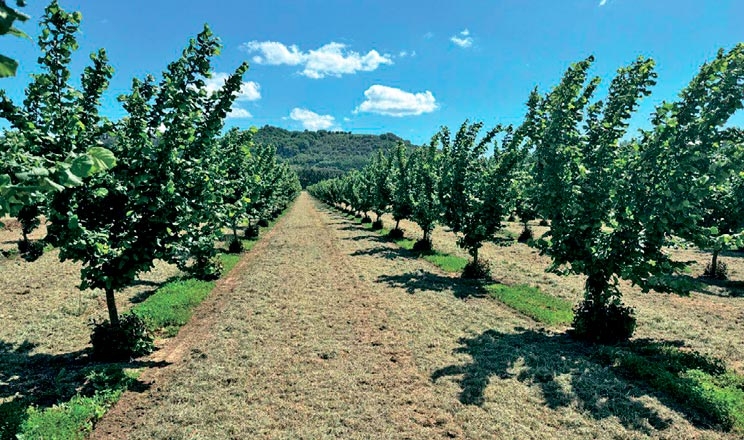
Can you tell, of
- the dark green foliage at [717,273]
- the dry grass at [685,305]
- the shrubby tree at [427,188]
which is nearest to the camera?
the dry grass at [685,305]

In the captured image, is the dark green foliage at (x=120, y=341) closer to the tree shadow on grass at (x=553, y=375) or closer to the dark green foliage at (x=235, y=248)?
the tree shadow on grass at (x=553, y=375)

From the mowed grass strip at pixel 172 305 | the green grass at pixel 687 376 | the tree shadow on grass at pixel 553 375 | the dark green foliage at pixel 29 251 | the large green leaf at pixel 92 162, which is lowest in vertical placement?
the dark green foliage at pixel 29 251

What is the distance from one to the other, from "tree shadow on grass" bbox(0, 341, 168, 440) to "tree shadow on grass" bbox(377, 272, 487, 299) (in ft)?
35.1

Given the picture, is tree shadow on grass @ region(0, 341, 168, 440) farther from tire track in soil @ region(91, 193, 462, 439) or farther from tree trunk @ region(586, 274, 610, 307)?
tree trunk @ region(586, 274, 610, 307)

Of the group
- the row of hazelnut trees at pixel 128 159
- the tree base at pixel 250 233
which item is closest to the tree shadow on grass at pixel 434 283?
the row of hazelnut trees at pixel 128 159

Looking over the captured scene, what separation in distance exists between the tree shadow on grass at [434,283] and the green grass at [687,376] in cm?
681

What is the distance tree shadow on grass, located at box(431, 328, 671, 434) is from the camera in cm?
818

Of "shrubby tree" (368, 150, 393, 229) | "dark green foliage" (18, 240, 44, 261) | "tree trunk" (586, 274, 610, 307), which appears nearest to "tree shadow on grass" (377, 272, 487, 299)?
"tree trunk" (586, 274, 610, 307)

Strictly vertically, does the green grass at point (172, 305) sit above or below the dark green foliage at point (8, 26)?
below

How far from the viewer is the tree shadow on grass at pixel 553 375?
8180 mm

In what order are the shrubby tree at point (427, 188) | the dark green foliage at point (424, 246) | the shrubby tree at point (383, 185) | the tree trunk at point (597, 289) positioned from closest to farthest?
the tree trunk at point (597, 289), the shrubby tree at point (427, 188), the dark green foliage at point (424, 246), the shrubby tree at point (383, 185)

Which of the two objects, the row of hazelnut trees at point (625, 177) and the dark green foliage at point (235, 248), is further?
the dark green foliage at point (235, 248)

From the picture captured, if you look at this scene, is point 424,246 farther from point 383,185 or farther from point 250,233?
point 250,233

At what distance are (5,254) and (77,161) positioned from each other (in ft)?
97.9
